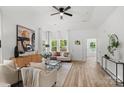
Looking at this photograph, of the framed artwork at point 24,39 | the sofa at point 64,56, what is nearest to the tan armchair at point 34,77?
the framed artwork at point 24,39

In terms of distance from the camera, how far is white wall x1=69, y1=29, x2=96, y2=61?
11.4 metres

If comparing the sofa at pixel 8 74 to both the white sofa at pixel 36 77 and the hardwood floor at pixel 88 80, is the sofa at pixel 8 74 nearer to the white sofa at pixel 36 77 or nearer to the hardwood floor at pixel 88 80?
the white sofa at pixel 36 77

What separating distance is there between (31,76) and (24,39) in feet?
9.58

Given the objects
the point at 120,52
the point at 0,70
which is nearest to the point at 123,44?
the point at 120,52

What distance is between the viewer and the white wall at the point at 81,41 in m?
11.4

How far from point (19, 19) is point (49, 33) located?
6320 millimetres

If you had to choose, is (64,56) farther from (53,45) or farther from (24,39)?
(24,39)

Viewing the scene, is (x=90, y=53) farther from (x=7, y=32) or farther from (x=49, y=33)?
(x=7, y=32)

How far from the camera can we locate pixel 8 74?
12.9 feet

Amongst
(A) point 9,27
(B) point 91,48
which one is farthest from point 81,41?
(A) point 9,27

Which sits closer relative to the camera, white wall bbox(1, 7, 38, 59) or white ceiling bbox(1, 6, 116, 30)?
white wall bbox(1, 7, 38, 59)

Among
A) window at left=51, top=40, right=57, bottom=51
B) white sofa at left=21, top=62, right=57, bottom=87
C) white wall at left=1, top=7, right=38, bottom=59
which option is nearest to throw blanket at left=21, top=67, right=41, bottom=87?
white sofa at left=21, top=62, right=57, bottom=87

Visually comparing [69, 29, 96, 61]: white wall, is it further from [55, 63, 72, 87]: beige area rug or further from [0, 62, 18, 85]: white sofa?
[0, 62, 18, 85]: white sofa

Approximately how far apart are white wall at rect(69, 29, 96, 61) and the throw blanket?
817cm
